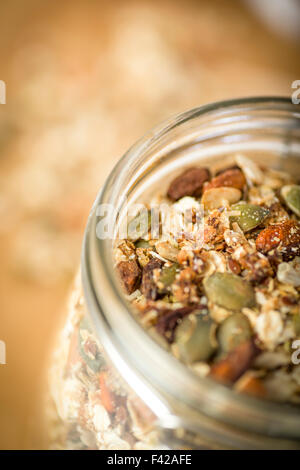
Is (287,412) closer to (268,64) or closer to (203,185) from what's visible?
(203,185)

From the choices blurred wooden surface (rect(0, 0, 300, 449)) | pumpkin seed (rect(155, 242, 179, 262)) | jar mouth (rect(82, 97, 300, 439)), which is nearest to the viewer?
jar mouth (rect(82, 97, 300, 439))

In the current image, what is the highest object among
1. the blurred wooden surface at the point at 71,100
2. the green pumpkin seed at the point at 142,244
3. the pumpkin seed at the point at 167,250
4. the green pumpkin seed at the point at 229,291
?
the blurred wooden surface at the point at 71,100

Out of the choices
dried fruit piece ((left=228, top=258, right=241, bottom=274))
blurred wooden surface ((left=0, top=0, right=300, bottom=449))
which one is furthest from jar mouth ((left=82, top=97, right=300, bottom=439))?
blurred wooden surface ((left=0, top=0, right=300, bottom=449))

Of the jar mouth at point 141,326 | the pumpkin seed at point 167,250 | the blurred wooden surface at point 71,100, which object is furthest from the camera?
the blurred wooden surface at point 71,100

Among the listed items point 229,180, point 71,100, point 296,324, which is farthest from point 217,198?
point 71,100

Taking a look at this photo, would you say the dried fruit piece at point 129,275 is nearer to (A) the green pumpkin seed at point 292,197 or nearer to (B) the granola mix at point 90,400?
(B) the granola mix at point 90,400

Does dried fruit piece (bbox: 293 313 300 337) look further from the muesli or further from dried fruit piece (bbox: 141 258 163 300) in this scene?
dried fruit piece (bbox: 141 258 163 300)

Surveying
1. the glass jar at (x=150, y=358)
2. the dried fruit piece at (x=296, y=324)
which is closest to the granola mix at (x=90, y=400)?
the glass jar at (x=150, y=358)
